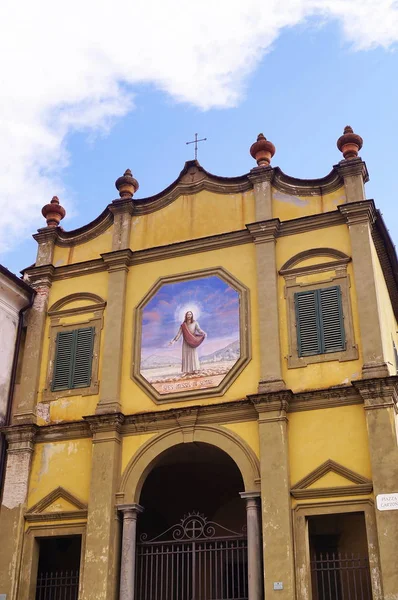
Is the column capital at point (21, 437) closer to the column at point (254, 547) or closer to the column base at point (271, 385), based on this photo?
the column at point (254, 547)

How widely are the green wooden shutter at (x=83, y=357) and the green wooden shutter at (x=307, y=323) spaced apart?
4.59 m

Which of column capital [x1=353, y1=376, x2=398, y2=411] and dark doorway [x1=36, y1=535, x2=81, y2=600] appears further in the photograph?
dark doorway [x1=36, y1=535, x2=81, y2=600]

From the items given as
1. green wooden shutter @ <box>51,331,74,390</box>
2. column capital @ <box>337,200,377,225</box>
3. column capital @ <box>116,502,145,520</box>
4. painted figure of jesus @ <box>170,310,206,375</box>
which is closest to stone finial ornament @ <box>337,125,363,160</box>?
column capital @ <box>337,200,377,225</box>

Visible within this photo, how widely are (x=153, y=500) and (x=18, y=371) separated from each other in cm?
451

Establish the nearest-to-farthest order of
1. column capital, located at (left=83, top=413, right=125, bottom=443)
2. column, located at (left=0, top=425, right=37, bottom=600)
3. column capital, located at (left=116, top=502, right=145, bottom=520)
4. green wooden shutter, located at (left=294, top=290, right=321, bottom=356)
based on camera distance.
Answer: column capital, located at (left=116, top=502, right=145, bottom=520) < green wooden shutter, located at (left=294, top=290, right=321, bottom=356) < column, located at (left=0, top=425, right=37, bottom=600) < column capital, located at (left=83, top=413, right=125, bottom=443)

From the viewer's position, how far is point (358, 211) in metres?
14.9

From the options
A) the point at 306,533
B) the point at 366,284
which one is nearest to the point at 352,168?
the point at 366,284

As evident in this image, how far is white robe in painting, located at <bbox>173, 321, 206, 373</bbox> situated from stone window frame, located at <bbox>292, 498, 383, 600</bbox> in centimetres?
358

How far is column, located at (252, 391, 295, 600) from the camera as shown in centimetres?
1245

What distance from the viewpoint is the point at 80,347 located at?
640 inches

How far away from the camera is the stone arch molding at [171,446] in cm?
1377

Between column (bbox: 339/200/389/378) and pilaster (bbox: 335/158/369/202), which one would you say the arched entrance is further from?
pilaster (bbox: 335/158/369/202)

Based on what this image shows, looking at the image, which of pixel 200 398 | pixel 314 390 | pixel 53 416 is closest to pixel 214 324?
pixel 200 398

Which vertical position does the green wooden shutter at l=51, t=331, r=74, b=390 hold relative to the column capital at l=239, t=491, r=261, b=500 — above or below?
above
